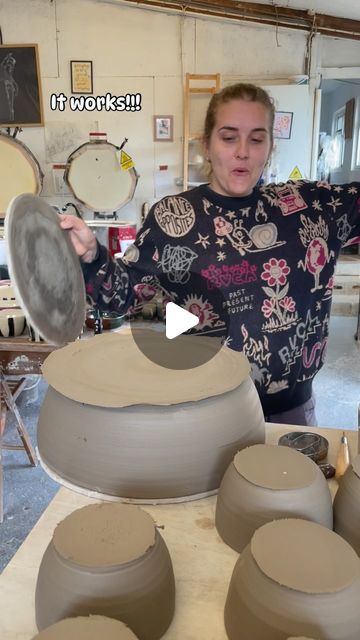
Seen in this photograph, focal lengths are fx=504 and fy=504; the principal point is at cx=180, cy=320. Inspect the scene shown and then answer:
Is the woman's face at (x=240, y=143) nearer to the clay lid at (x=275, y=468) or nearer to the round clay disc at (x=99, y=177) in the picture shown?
the clay lid at (x=275, y=468)

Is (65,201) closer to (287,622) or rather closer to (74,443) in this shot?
(74,443)

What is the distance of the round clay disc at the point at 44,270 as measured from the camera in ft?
2.35

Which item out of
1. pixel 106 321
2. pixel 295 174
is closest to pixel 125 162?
pixel 295 174

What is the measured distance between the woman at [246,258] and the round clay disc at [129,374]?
26cm

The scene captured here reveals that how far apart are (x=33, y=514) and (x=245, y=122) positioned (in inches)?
64.2

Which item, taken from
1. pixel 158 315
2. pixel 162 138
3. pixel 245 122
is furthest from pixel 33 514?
pixel 162 138

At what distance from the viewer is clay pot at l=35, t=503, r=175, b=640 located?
1.64 ft

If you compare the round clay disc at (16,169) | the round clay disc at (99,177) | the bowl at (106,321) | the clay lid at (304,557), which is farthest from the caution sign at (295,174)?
the clay lid at (304,557)

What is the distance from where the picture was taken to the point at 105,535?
1.82 feet

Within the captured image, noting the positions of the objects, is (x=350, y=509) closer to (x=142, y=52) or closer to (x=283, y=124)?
(x=283, y=124)

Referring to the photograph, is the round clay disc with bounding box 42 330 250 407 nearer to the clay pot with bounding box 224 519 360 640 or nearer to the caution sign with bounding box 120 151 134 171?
the clay pot with bounding box 224 519 360 640

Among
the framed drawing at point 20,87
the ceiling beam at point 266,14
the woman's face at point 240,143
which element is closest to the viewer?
the woman's face at point 240,143

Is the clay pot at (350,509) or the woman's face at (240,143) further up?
the woman's face at (240,143)

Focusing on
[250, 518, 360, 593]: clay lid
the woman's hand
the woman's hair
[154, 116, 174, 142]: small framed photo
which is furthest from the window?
[250, 518, 360, 593]: clay lid
